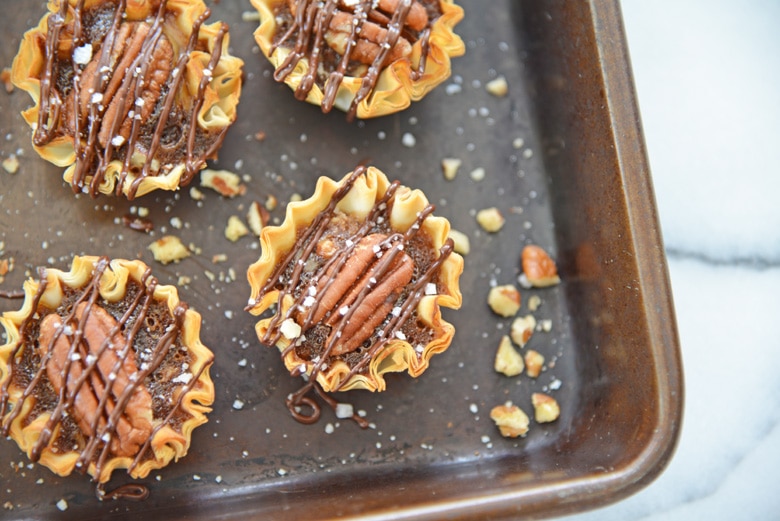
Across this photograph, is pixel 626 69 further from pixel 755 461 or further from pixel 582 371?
pixel 755 461

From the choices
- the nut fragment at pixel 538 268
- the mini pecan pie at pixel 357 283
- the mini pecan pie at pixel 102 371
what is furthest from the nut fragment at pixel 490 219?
the mini pecan pie at pixel 102 371

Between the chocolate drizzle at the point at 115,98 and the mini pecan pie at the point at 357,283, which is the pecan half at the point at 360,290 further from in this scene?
the chocolate drizzle at the point at 115,98

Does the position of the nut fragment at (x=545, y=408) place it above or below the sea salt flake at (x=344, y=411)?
above

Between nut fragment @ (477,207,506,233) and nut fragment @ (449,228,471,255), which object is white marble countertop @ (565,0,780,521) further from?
nut fragment @ (449,228,471,255)

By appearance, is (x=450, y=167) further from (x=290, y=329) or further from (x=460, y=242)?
(x=290, y=329)

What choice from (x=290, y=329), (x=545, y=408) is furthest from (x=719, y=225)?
(x=290, y=329)

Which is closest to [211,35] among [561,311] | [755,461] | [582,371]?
[561,311]

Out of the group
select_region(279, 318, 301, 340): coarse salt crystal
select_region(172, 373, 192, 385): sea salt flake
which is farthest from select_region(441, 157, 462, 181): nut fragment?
select_region(172, 373, 192, 385): sea salt flake
